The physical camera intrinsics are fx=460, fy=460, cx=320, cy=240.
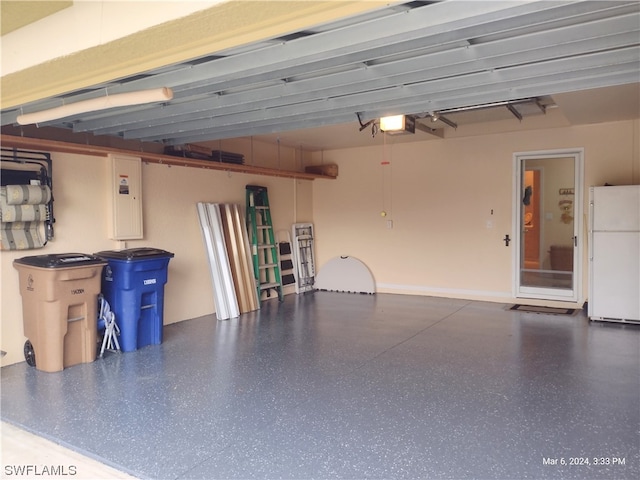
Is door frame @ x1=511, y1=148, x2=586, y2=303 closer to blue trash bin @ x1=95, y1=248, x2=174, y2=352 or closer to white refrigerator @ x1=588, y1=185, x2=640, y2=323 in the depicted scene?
white refrigerator @ x1=588, y1=185, x2=640, y2=323

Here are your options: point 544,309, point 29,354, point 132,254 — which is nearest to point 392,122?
point 132,254

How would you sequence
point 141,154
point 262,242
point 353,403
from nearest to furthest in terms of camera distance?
point 353,403
point 141,154
point 262,242

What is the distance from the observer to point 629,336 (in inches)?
203

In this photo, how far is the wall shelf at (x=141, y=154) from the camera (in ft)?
13.8

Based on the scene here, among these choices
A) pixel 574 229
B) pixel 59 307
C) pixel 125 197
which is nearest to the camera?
pixel 59 307

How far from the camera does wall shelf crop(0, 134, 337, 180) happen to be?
13.8ft

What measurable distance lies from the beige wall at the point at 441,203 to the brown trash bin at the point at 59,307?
4946 millimetres

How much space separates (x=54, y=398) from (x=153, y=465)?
1.45 metres

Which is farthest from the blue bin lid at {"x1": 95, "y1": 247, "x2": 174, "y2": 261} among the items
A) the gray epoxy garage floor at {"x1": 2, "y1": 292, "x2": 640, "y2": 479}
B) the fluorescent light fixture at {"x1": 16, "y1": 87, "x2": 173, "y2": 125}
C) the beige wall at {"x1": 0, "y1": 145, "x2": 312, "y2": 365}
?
the fluorescent light fixture at {"x1": 16, "y1": 87, "x2": 173, "y2": 125}

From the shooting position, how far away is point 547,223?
22.2 ft

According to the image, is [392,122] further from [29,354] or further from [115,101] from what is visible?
[29,354]

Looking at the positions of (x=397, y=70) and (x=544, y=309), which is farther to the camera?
(x=544, y=309)

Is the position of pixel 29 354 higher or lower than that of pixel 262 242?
lower

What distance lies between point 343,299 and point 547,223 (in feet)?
10.9
